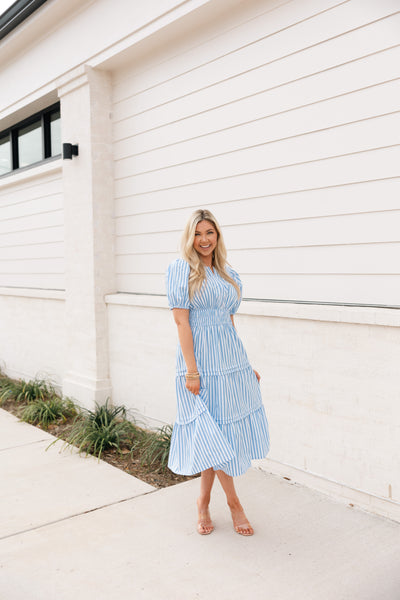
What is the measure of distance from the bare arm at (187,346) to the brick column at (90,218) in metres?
2.81

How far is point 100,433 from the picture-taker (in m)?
4.79

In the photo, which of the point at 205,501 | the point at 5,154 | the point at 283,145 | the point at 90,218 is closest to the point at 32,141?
the point at 5,154

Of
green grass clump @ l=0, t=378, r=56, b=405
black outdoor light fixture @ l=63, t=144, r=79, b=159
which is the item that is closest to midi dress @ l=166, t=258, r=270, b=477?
black outdoor light fixture @ l=63, t=144, r=79, b=159

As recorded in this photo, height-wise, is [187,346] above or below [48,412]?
above

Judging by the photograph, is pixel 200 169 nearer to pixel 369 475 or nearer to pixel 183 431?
pixel 183 431

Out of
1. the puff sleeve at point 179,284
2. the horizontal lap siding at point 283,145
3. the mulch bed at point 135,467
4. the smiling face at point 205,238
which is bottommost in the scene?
the mulch bed at point 135,467

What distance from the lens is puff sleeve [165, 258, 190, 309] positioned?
3074 millimetres

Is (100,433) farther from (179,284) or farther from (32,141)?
(32,141)

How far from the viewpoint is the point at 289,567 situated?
2.80 metres

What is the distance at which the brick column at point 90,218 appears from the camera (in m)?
5.69

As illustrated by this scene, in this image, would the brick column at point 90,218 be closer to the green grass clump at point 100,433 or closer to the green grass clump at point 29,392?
the green grass clump at point 100,433

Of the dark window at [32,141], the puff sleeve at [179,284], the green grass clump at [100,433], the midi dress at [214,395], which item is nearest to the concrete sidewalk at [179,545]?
the midi dress at [214,395]

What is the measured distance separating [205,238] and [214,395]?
91 centimetres

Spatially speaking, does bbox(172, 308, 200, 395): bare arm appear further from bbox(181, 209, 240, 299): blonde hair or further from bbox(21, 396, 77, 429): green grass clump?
bbox(21, 396, 77, 429): green grass clump
